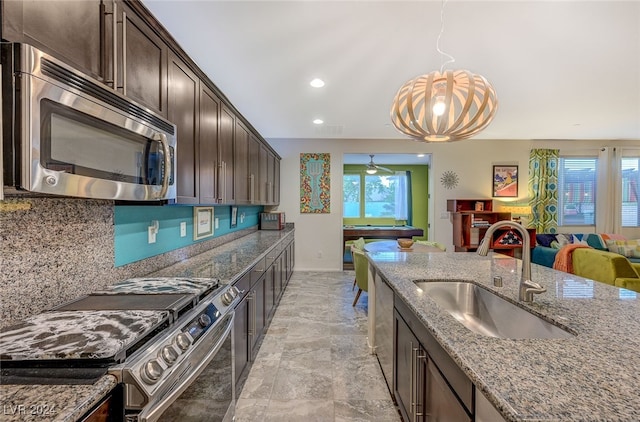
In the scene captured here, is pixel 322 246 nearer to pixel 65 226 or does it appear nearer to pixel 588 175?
pixel 65 226

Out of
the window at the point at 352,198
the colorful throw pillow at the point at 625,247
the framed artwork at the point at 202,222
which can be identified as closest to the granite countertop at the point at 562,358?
the framed artwork at the point at 202,222

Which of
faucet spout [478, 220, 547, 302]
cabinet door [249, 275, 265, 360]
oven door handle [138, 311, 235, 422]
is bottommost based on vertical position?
cabinet door [249, 275, 265, 360]

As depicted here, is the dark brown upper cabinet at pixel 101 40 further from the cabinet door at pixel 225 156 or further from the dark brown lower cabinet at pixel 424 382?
the dark brown lower cabinet at pixel 424 382

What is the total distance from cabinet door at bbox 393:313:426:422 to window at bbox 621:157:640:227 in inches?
271

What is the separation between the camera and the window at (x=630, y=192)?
18.8ft

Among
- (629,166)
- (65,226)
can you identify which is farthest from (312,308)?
(629,166)

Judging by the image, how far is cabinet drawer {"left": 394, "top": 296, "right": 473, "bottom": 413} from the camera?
2.99ft

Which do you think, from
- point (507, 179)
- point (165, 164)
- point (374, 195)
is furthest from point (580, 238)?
point (165, 164)

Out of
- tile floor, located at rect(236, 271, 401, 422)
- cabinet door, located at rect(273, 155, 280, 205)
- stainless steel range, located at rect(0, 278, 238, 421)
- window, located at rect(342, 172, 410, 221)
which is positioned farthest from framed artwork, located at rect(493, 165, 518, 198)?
stainless steel range, located at rect(0, 278, 238, 421)

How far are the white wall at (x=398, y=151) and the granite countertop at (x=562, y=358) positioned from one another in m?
4.26

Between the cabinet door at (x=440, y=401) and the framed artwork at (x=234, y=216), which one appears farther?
the framed artwork at (x=234, y=216)

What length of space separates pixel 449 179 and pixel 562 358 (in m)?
5.41

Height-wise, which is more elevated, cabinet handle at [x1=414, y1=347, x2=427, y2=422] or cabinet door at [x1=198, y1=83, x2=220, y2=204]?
cabinet door at [x1=198, y1=83, x2=220, y2=204]

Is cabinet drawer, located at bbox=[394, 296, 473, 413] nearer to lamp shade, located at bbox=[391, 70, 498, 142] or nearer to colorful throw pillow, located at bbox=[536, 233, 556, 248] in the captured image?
lamp shade, located at bbox=[391, 70, 498, 142]
